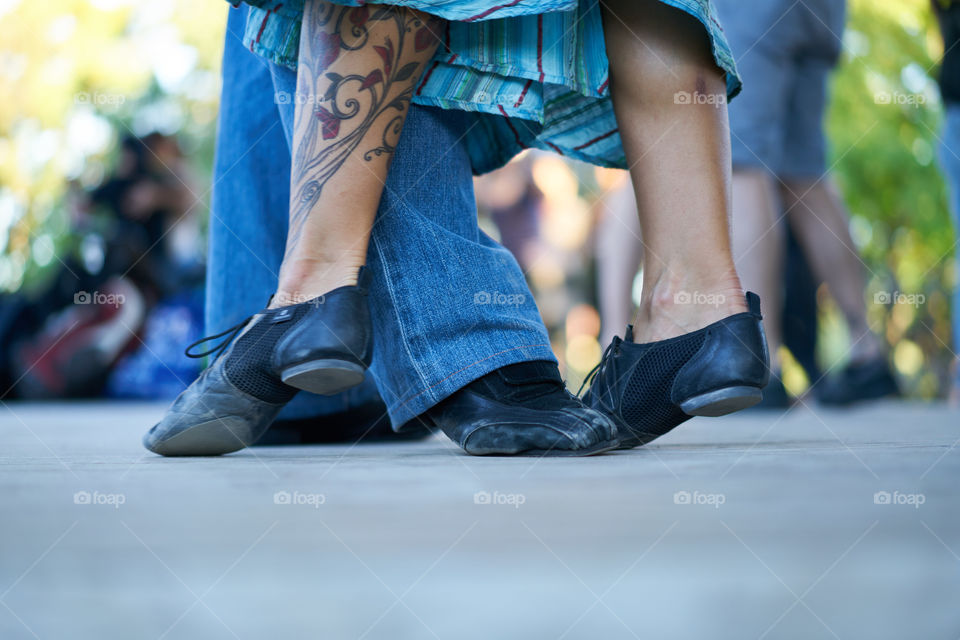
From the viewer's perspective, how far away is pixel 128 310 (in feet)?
14.9

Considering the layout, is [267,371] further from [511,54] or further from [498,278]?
[511,54]

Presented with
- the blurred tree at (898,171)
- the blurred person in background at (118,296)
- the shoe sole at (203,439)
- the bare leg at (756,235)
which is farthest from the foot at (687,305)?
the blurred tree at (898,171)

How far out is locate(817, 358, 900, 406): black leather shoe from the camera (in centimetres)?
259

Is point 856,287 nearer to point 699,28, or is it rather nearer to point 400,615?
point 699,28

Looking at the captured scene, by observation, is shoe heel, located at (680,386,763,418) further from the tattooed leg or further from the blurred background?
the blurred background

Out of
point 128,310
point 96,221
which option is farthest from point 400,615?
point 96,221

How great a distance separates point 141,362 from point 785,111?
10.6ft

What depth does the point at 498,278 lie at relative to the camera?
4.38 ft

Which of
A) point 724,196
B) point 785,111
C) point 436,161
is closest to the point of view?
point 724,196

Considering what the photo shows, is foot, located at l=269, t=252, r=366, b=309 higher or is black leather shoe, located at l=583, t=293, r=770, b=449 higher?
foot, located at l=269, t=252, r=366, b=309

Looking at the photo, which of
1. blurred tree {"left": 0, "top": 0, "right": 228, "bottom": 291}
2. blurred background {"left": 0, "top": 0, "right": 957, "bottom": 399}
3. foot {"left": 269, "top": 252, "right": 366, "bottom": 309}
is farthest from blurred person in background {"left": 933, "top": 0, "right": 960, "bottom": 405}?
blurred tree {"left": 0, "top": 0, "right": 228, "bottom": 291}

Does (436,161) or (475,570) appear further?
(436,161)

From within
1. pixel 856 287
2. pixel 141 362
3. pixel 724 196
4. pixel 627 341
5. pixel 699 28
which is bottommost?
pixel 141 362

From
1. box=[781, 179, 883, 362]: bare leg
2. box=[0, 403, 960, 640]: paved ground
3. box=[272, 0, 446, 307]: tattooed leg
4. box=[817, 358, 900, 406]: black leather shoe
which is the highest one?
box=[272, 0, 446, 307]: tattooed leg
